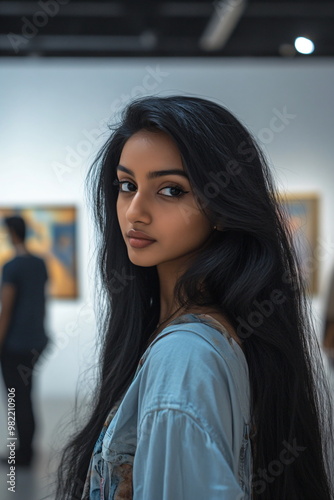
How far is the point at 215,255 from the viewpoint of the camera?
141 centimetres

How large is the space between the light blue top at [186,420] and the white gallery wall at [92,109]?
4.72 meters

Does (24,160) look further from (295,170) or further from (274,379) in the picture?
(274,379)

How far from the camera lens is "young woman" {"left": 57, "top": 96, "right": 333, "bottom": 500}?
3.71ft

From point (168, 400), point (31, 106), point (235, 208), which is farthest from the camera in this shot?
point (31, 106)

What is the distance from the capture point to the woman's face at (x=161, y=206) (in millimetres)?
1383

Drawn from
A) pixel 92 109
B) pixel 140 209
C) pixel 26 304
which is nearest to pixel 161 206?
pixel 140 209

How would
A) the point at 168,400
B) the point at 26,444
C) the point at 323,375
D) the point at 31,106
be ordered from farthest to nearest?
the point at 31,106
the point at 26,444
the point at 323,375
the point at 168,400

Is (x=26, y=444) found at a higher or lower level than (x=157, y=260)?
lower

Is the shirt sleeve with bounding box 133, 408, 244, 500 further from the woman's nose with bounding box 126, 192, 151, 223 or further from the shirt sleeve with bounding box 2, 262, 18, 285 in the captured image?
the shirt sleeve with bounding box 2, 262, 18, 285

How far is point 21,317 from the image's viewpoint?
4.67m

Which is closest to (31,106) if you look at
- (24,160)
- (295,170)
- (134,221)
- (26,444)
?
(24,160)

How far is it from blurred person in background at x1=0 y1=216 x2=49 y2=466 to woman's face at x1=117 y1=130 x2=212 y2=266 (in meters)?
3.22

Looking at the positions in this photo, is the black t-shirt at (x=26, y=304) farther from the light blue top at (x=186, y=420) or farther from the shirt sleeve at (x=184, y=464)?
the shirt sleeve at (x=184, y=464)

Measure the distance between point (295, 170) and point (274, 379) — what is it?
16.9ft
